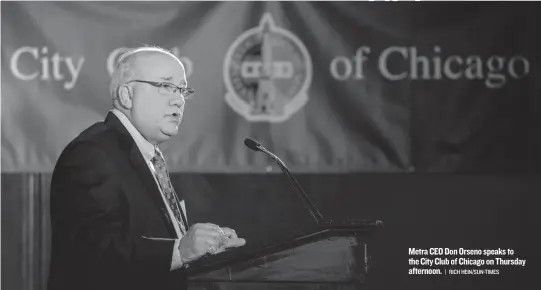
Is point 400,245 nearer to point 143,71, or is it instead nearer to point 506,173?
point 506,173

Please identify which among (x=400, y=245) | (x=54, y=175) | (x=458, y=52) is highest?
(x=458, y=52)

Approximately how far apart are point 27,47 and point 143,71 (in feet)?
1.68

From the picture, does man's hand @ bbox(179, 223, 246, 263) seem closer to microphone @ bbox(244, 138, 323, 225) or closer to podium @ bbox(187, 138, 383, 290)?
podium @ bbox(187, 138, 383, 290)

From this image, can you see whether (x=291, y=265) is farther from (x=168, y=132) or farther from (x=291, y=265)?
(x=168, y=132)

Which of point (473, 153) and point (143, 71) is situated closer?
point (143, 71)

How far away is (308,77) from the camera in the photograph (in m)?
2.73

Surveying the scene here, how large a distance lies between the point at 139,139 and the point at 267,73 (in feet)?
1.83

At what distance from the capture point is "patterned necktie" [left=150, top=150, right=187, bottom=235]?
98.0 inches

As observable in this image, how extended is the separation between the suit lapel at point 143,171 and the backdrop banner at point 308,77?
0.28 metres

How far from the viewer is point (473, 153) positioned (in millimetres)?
2748

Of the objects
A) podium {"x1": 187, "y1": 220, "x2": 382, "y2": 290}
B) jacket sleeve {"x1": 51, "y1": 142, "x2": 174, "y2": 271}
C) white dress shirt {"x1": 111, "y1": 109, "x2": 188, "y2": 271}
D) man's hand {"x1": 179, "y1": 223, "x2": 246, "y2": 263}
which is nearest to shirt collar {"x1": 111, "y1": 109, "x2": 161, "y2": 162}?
white dress shirt {"x1": 111, "y1": 109, "x2": 188, "y2": 271}

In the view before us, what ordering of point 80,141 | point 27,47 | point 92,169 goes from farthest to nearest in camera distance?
point 27,47
point 80,141
point 92,169

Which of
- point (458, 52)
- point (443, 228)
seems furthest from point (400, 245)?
point (458, 52)

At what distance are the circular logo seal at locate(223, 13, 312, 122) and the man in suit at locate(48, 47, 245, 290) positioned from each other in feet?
0.74
